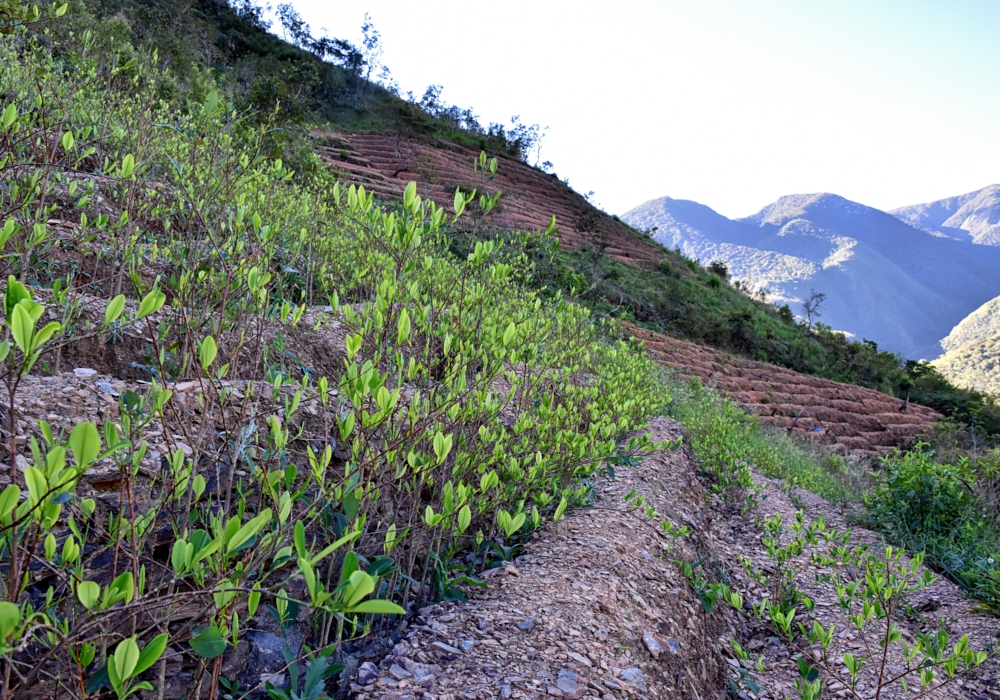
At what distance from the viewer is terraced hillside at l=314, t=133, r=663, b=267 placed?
24.6m

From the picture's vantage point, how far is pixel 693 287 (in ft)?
84.2

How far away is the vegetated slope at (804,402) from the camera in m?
15.5

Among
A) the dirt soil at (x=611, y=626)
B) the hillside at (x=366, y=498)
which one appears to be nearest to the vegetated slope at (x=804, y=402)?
the hillside at (x=366, y=498)

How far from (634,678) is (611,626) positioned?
0.24m

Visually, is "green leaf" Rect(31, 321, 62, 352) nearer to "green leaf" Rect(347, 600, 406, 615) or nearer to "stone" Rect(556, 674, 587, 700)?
"green leaf" Rect(347, 600, 406, 615)

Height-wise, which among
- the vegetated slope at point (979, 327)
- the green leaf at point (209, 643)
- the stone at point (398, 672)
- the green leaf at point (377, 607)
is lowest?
the stone at point (398, 672)

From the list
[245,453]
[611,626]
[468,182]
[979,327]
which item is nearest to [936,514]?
[611,626]

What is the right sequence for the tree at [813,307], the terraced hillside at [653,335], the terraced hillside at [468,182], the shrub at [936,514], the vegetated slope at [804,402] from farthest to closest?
1. the tree at [813,307]
2. the terraced hillside at [468,182]
3. the terraced hillside at [653,335]
4. the vegetated slope at [804,402]
5. the shrub at [936,514]

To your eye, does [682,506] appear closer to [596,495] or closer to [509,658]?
[596,495]

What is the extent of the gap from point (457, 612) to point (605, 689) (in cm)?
59

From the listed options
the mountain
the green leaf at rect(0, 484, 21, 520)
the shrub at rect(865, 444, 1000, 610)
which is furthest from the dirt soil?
the mountain

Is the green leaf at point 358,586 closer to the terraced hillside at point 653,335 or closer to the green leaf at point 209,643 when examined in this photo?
the green leaf at point 209,643

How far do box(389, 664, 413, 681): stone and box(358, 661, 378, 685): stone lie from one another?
0.16 feet

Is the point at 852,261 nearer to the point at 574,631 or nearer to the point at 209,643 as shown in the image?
the point at 574,631
